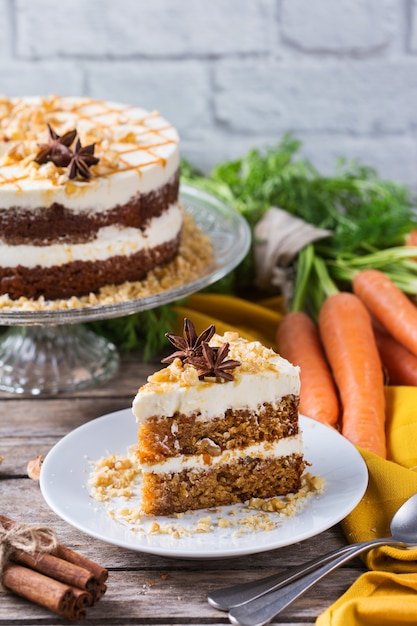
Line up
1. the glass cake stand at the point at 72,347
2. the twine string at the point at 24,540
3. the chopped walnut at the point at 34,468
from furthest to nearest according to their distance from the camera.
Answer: the glass cake stand at the point at 72,347 < the chopped walnut at the point at 34,468 < the twine string at the point at 24,540

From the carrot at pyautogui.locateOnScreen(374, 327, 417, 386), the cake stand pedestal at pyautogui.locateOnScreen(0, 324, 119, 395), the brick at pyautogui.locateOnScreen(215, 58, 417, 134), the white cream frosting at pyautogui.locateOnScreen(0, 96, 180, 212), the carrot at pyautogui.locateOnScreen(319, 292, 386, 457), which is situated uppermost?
the white cream frosting at pyautogui.locateOnScreen(0, 96, 180, 212)

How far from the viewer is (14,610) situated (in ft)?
6.43

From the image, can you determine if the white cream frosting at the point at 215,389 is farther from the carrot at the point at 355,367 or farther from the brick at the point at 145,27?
the brick at the point at 145,27

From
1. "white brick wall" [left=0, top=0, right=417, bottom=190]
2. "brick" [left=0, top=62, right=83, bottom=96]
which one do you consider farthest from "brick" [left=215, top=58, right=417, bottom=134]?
"brick" [left=0, top=62, right=83, bottom=96]

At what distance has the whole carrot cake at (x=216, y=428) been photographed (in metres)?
2.14

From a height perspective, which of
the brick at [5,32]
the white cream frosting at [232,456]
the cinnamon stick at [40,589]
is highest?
the brick at [5,32]

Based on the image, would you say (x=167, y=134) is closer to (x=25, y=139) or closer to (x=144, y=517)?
(x=25, y=139)

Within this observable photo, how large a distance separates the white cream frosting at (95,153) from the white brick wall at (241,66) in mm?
827

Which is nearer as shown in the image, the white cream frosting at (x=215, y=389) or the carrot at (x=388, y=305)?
the white cream frosting at (x=215, y=389)

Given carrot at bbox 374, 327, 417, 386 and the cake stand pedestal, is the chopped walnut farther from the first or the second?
carrot at bbox 374, 327, 417, 386

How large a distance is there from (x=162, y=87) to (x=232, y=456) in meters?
2.38

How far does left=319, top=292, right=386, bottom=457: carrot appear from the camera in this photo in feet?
8.68

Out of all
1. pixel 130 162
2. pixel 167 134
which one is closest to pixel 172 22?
pixel 167 134

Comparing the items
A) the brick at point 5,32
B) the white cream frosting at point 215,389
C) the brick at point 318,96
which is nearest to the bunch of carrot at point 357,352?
the white cream frosting at point 215,389
